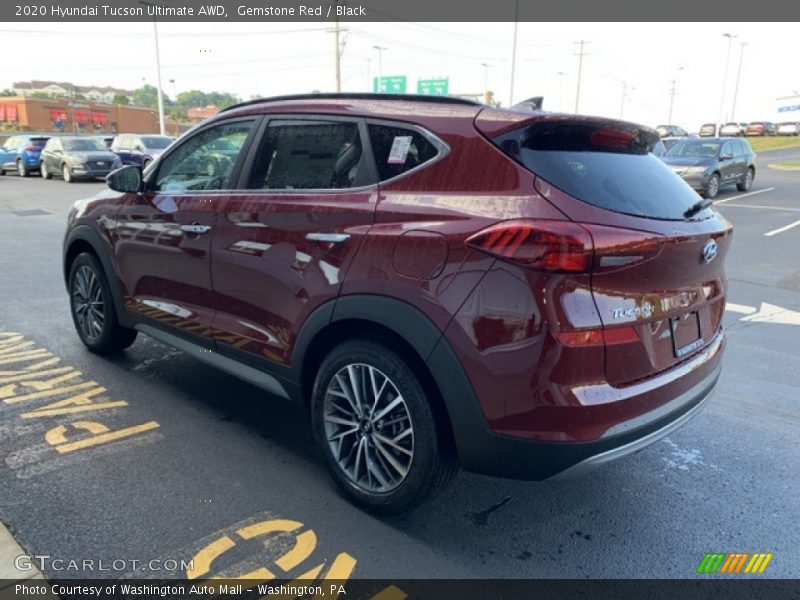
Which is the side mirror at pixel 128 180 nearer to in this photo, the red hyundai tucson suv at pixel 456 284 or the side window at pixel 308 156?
the red hyundai tucson suv at pixel 456 284

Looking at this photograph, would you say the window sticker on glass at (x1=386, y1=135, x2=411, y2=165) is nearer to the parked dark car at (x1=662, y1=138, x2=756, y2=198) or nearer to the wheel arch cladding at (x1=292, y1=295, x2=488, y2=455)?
the wheel arch cladding at (x1=292, y1=295, x2=488, y2=455)

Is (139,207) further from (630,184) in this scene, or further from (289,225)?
(630,184)

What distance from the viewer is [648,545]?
9.09ft

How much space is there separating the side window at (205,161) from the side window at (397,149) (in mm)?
1005

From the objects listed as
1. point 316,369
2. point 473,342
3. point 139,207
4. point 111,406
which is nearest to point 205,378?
point 111,406

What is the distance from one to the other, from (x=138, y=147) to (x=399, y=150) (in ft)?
81.6

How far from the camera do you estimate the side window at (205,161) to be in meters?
3.64

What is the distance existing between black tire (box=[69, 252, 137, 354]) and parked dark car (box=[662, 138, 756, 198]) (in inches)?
582

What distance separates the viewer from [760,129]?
200 ft

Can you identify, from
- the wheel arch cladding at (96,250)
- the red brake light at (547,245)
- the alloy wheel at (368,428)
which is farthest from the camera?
the wheel arch cladding at (96,250)

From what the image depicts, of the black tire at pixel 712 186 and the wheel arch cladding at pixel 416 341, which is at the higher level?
the wheel arch cladding at pixel 416 341

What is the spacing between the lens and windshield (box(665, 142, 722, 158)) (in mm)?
17344

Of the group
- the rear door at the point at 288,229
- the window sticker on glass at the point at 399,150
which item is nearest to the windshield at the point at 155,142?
the rear door at the point at 288,229

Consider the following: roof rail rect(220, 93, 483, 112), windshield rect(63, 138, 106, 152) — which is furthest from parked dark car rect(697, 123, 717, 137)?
roof rail rect(220, 93, 483, 112)
